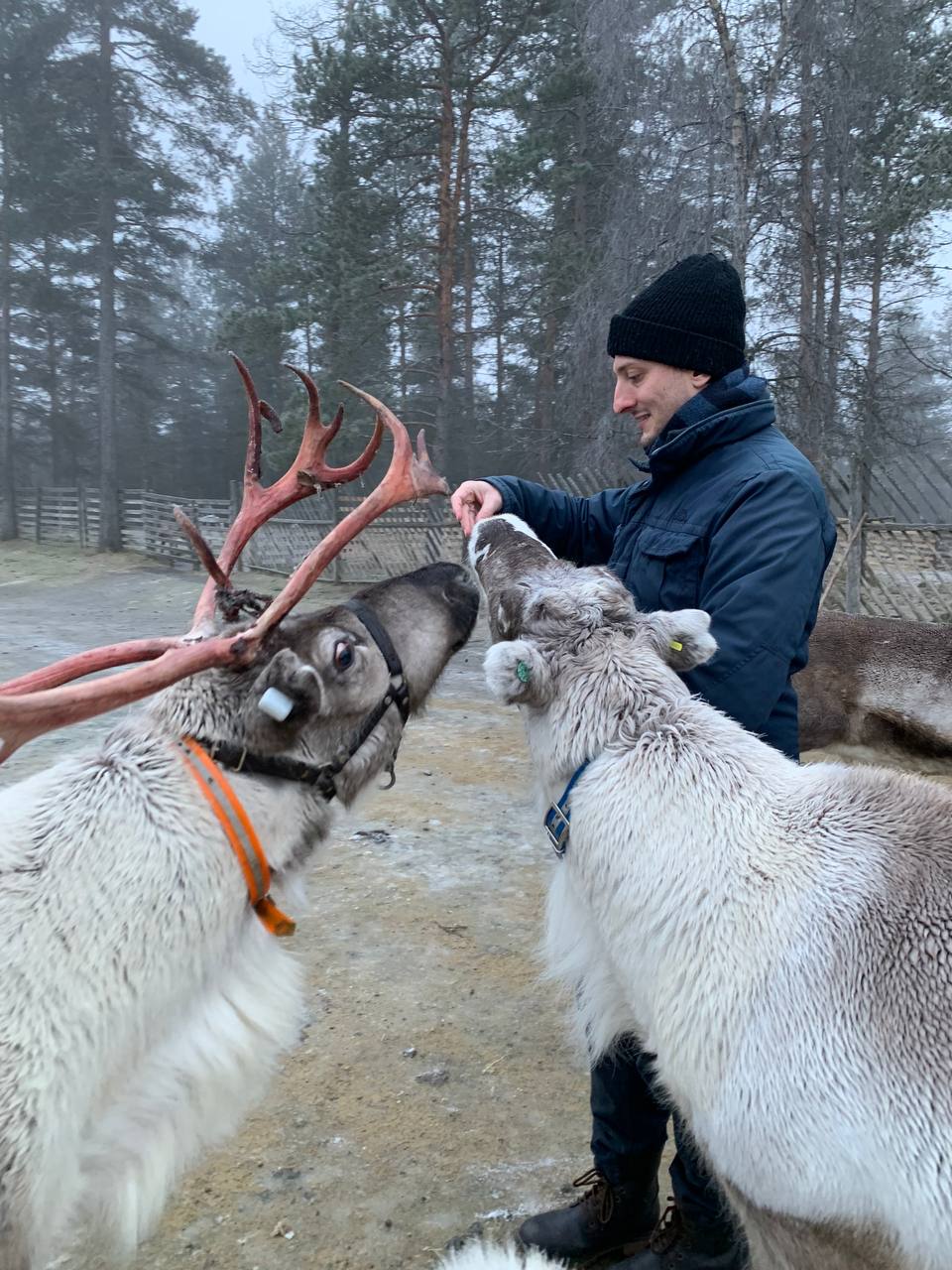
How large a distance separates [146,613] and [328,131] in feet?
33.2

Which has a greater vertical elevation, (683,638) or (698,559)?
(698,559)

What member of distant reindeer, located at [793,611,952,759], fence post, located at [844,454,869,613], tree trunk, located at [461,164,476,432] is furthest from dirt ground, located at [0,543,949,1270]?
tree trunk, located at [461,164,476,432]

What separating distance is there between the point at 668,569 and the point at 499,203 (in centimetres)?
1894

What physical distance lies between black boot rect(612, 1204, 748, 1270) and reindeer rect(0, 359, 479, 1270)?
113 cm

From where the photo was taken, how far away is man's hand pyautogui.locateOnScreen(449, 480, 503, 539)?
268cm

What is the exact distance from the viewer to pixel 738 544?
6.73 feet

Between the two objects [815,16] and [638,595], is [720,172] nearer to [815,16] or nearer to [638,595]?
[815,16]

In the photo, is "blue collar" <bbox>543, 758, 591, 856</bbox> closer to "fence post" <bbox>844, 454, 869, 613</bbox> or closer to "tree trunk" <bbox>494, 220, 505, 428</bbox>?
"fence post" <bbox>844, 454, 869, 613</bbox>

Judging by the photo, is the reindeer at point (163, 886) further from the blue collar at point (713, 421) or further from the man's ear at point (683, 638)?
the blue collar at point (713, 421)

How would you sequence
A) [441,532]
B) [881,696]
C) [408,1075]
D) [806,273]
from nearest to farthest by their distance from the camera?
[408,1075] < [881,696] < [806,273] < [441,532]

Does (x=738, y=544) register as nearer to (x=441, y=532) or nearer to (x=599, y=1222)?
(x=599, y=1222)

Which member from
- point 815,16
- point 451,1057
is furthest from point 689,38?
point 451,1057

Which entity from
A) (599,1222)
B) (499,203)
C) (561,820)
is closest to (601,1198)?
(599,1222)

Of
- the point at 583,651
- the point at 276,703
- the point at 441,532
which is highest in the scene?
the point at 583,651
